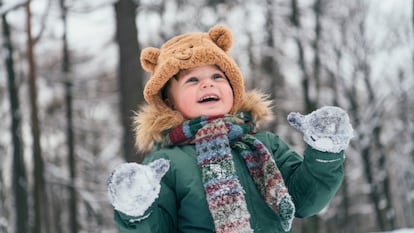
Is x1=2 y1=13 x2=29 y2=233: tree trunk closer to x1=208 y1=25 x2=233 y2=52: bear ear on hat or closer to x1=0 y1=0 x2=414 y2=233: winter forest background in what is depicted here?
x1=0 y1=0 x2=414 y2=233: winter forest background

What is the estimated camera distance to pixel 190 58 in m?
2.33

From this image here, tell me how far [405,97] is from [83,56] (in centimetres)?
1106

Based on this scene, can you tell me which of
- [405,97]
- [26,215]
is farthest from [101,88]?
[405,97]

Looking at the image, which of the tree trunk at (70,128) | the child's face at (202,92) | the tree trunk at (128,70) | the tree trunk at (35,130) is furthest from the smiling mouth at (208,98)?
the tree trunk at (70,128)

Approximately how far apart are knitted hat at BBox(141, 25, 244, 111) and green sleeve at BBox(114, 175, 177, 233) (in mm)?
484

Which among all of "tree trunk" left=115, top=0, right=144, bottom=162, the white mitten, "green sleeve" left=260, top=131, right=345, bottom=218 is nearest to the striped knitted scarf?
"green sleeve" left=260, top=131, right=345, bottom=218

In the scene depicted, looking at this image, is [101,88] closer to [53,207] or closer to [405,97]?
[53,207]

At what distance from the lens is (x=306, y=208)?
7.32 feet

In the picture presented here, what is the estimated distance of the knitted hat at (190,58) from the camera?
2344 mm

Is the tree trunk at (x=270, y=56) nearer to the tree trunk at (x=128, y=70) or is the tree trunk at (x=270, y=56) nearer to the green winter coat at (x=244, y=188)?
the tree trunk at (x=128, y=70)

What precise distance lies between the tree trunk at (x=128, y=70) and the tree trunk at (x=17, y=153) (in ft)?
21.1

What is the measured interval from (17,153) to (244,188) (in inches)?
442

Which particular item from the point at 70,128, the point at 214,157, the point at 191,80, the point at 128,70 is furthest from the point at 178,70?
the point at 70,128

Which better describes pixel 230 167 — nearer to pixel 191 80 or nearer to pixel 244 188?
pixel 244 188
